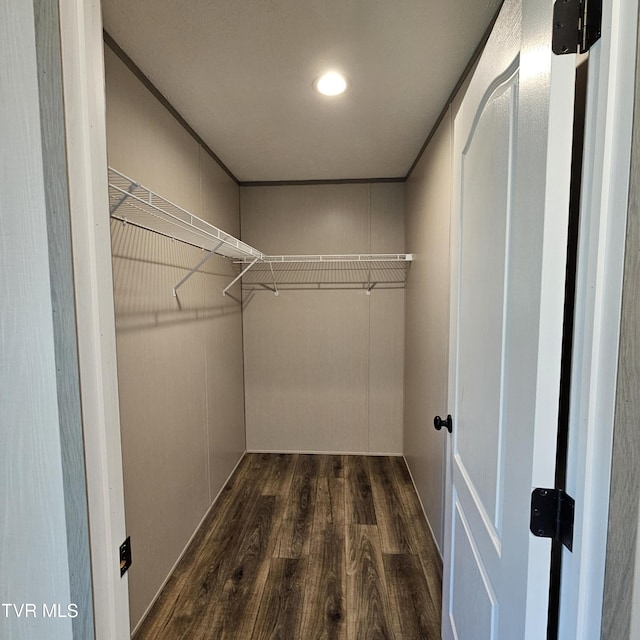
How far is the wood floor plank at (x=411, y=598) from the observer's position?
4.77 feet

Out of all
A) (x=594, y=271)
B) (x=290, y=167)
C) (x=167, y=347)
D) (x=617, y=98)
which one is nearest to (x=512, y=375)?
(x=594, y=271)

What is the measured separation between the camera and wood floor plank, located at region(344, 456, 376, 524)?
218cm

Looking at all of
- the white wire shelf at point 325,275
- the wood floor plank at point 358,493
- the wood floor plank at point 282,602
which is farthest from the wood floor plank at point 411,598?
the white wire shelf at point 325,275

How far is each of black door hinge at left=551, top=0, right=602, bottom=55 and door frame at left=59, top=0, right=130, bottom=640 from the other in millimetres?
858

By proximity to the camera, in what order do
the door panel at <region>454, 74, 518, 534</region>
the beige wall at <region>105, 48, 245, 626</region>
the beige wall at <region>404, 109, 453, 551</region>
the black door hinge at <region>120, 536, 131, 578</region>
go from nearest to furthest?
the black door hinge at <region>120, 536, 131, 578</region> < the door panel at <region>454, 74, 518, 534</region> < the beige wall at <region>105, 48, 245, 626</region> < the beige wall at <region>404, 109, 453, 551</region>

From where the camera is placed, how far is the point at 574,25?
560mm

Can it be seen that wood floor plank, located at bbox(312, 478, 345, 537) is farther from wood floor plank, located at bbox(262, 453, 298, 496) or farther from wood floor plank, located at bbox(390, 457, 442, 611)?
wood floor plank, located at bbox(390, 457, 442, 611)

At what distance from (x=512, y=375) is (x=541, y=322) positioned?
171mm

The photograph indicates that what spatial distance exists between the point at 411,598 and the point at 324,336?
188 centimetres

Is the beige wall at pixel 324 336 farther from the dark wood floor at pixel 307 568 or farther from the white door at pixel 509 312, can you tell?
the white door at pixel 509 312

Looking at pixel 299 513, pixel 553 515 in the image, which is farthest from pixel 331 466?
pixel 553 515

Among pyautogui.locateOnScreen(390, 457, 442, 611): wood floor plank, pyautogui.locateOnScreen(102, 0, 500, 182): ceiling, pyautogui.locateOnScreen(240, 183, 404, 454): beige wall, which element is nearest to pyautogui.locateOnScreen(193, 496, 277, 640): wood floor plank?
pyautogui.locateOnScreen(390, 457, 442, 611): wood floor plank

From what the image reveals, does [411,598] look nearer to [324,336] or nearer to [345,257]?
[324,336]

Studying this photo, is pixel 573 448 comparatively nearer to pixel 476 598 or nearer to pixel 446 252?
pixel 476 598
